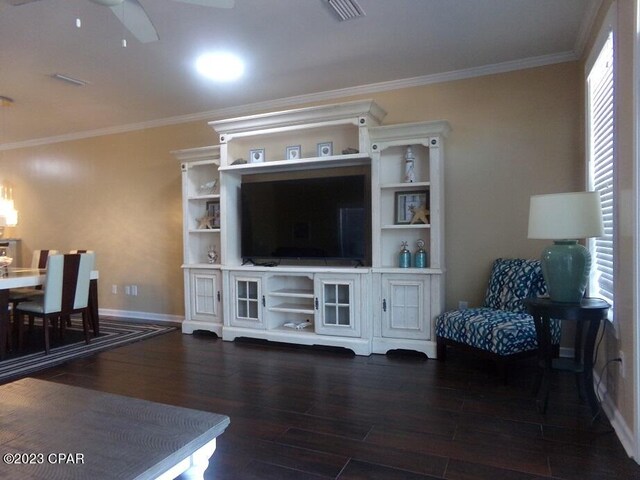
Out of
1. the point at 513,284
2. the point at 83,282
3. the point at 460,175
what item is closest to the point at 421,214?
the point at 460,175

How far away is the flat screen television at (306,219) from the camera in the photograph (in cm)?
405

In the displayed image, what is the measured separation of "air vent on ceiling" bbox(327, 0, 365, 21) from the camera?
8.94 ft

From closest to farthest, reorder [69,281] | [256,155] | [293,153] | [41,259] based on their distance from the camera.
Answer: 1. [69,281]
2. [293,153]
3. [256,155]
4. [41,259]

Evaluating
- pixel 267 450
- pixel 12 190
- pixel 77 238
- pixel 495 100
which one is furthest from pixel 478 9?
pixel 12 190

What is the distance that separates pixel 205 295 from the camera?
465 centimetres

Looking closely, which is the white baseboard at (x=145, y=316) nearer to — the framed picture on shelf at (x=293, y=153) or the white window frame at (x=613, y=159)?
the framed picture on shelf at (x=293, y=153)

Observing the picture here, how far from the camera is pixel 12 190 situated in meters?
6.71

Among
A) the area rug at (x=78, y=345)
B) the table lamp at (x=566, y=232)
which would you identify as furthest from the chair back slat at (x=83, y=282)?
the table lamp at (x=566, y=232)

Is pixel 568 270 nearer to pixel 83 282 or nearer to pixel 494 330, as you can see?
pixel 494 330

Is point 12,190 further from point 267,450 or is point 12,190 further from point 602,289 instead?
point 602,289

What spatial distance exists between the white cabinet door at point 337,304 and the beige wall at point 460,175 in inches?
36.5

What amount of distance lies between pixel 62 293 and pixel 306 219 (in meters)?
2.46

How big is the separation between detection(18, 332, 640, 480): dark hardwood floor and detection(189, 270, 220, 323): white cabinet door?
2.27 feet

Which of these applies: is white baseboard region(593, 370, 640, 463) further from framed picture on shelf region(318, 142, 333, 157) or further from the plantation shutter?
framed picture on shelf region(318, 142, 333, 157)
